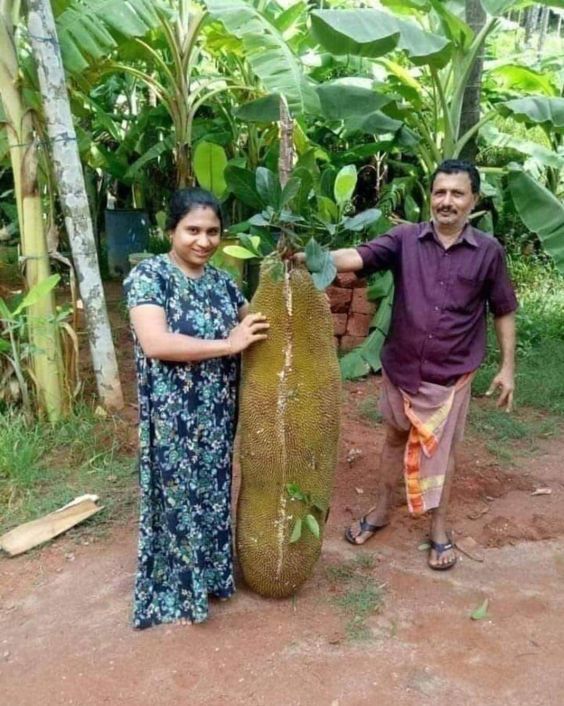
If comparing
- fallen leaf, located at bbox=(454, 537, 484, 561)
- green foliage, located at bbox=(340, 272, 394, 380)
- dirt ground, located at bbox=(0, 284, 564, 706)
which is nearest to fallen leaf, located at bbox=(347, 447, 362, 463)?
dirt ground, located at bbox=(0, 284, 564, 706)

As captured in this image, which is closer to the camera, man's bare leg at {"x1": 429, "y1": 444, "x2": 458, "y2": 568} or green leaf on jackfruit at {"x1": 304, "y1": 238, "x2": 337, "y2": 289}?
green leaf on jackfruit at {"x1": 304, "y1": 238, "x2": 337, "y2": 289}

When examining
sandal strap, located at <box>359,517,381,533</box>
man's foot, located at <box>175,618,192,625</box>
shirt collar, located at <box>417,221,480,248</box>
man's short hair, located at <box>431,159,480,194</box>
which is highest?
man's short hair, located at <box>431,159,480,194</box>

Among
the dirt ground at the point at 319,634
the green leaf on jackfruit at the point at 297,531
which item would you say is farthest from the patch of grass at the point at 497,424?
the green leaf on jackfruit at the point at 297,531

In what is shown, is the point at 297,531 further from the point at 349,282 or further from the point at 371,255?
the point at 349,282

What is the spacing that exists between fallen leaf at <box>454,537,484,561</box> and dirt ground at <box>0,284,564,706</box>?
0.06 ft

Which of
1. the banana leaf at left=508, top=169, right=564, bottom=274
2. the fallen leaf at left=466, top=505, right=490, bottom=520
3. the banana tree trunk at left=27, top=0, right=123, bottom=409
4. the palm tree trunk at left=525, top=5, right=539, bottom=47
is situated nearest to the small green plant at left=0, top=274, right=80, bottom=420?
the banana tree trunk at left=27, top=0, right=123, bottom=409

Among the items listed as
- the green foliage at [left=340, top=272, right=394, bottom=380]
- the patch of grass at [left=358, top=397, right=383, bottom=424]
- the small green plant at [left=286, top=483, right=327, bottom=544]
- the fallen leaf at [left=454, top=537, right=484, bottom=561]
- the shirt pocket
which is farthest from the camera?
the green foliage at [left=340, top=272, right=394, bottom=380]

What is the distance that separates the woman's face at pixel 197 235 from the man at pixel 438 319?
19.5 inches

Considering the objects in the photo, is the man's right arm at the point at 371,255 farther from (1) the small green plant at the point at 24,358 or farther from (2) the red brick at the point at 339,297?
(2) the red brick at the point at 339,297

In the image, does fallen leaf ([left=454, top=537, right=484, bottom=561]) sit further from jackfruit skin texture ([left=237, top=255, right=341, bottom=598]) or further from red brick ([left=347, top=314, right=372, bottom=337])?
red brick ([left=347, top=314, right=372, bottom=337])

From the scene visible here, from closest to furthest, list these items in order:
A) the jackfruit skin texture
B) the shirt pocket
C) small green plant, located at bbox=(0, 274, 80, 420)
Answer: the jackfruit skin texture
the shirt pocket
small green plant, located at bbox=(0, 274, 80, 420)

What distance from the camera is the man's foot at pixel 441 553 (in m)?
2.60

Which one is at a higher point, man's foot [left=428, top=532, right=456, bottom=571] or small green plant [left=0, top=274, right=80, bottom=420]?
small green plant [left=0, top=274, right=80, bottom=420]

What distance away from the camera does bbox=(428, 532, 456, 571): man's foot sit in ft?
8.54
